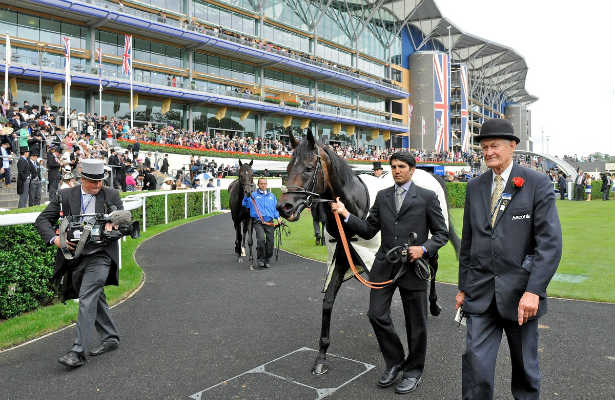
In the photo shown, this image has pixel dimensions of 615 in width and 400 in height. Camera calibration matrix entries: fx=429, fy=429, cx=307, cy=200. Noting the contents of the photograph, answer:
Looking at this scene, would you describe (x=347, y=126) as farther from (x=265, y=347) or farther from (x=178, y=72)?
(x=265, y=347)

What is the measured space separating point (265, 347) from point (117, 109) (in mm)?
36169

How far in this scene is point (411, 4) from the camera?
6594cm

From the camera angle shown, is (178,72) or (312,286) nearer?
(312,286)

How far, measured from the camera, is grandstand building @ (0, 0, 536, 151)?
3237 centimetres

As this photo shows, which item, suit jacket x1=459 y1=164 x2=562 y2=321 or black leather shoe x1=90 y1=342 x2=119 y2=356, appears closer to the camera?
suit jacket x1=459 y1=164 x2=562 y2=321

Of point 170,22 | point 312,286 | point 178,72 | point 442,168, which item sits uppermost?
point 170,22

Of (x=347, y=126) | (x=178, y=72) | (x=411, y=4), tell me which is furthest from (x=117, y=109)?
(x=411, y=4)

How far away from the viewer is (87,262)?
14.6 ft

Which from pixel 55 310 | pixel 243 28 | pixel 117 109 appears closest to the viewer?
pixel 55 310

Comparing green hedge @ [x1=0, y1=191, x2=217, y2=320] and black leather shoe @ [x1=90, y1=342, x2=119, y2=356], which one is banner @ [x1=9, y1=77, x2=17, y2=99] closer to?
green hedge @ [x1=0, y1=191, x2=217, y2=320]

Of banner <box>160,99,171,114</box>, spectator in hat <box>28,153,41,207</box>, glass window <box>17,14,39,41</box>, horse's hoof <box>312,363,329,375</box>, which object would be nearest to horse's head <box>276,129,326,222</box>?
horse's hoof <box>312,363,329,375</box>

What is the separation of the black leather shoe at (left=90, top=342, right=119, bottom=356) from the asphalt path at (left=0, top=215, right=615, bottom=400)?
8 cm

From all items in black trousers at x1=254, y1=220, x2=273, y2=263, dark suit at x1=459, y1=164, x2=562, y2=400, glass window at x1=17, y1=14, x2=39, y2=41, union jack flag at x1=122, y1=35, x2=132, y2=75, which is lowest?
black trousers at x1=254, y1=220, x2=273, y2=263

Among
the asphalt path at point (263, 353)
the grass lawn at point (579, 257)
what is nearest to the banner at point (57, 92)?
the grass lawn at point (579, 257)
